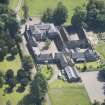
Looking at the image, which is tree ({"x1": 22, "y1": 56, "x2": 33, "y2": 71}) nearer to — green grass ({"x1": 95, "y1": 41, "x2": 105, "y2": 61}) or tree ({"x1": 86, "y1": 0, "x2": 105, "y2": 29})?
green grass ({"x1": 95, "y1": 41, "x2": 105, "y2": 61})

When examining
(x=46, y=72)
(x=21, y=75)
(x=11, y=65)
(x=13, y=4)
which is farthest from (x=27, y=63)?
(x=13, y=4)

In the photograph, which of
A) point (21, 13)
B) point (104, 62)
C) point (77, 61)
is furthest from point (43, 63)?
point (21, 13)

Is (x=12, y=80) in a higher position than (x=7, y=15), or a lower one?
lower


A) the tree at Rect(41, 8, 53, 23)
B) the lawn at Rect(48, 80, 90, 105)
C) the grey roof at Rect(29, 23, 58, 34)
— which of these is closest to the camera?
the lawn at Rect(48, 80, 90, 105)

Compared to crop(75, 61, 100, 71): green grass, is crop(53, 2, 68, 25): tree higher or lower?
higher

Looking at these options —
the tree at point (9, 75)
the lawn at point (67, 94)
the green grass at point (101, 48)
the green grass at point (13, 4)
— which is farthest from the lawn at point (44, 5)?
the tree at point (9, 75)

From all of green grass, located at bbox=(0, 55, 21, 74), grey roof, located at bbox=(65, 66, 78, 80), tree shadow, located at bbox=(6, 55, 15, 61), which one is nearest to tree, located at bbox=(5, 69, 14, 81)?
green grass, located at bbox=(0, 55, 21, 74)

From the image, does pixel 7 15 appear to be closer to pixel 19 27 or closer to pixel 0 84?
pixel 19 27
